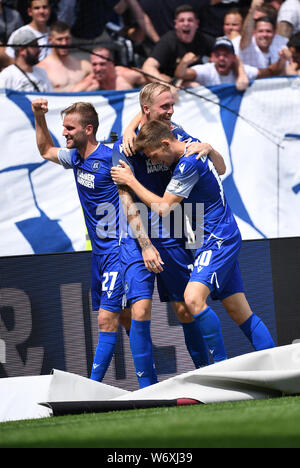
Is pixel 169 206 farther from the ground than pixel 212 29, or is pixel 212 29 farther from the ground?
pixel 212 29

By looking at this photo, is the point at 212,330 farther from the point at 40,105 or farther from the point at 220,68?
the point at 220,68

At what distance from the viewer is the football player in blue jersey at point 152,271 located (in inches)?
220

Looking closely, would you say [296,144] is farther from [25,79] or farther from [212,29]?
[25,79]

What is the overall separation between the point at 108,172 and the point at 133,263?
0.89 m

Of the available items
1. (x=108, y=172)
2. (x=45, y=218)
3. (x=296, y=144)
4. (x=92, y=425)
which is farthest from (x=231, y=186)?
(x=92, y=425)

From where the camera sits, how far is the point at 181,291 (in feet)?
19.1

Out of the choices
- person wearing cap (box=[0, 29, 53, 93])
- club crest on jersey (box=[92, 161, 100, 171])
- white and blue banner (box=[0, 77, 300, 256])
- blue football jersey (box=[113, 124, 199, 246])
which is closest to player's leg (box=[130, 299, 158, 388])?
blue football jersey (box=[113, 124, 199, 246])

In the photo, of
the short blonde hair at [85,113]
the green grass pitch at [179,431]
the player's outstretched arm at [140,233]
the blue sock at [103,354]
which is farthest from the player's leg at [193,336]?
the green grass pitch at [179,431]

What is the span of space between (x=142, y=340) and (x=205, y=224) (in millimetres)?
953

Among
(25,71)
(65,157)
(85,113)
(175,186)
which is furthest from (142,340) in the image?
(25,71)

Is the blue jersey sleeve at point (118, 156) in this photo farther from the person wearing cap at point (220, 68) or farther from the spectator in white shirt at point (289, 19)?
the spectator in white shirt at point (289, 19)

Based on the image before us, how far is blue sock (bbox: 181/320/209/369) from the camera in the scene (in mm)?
5895
